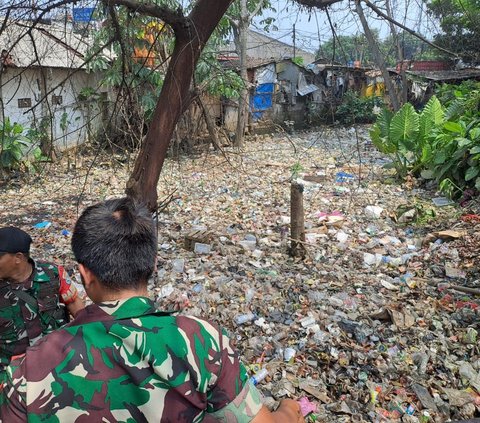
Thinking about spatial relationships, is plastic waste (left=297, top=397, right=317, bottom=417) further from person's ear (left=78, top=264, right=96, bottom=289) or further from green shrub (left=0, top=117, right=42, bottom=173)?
green shrub (left=0, top=117, right=42, bottom=173)

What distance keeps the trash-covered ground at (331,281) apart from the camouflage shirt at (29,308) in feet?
3.54

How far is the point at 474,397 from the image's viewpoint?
9.17ft

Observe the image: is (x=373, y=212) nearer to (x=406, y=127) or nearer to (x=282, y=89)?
(x=406, y=127)

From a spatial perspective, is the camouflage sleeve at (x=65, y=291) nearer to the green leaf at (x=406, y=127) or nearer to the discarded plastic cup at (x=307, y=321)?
the discarded plastic cup at (x=307, y=321)

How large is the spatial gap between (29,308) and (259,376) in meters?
1.58

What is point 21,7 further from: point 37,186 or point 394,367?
point 37,186

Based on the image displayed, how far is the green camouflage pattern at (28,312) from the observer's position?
6.36 ft

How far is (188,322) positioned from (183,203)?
20.8 ft

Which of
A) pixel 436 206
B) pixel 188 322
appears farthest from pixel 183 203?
pixel 188 322

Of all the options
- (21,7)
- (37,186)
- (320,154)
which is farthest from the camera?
(320,154)

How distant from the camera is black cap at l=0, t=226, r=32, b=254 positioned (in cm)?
194

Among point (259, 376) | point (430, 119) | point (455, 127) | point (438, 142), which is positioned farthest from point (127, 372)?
point (430, 119)

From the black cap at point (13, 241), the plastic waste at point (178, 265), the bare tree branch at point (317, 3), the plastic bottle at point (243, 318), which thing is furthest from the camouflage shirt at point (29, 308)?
the plastic waste at point (178, 265)

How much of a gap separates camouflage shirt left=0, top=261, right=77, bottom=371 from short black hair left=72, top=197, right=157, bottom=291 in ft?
3.13
